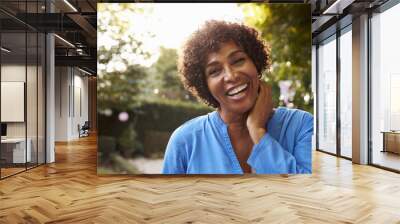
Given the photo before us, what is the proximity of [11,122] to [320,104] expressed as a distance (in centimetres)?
784

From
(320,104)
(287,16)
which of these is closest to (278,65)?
(287,16)

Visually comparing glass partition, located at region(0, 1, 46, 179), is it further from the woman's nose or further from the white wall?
the white wall

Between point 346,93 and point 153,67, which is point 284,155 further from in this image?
point 346,93

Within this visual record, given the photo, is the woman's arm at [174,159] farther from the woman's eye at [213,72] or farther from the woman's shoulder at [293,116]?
the woman's shoulder at [293,116]

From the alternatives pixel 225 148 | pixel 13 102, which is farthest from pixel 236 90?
pixel 13 102

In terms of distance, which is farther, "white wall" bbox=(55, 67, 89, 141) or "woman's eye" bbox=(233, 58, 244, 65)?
"white wall" bbox=(55, 67, 89, 141)

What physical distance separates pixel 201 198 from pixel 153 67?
214 cm

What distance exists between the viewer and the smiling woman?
5.96 meters

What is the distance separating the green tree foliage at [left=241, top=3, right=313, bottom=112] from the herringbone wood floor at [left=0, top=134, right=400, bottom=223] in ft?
4.53

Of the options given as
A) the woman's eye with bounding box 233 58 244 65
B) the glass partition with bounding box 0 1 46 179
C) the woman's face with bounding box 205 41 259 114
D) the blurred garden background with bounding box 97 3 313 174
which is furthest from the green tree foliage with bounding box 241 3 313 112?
the glass partition with bounding box 0 1 46 179

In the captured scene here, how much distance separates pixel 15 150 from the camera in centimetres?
692

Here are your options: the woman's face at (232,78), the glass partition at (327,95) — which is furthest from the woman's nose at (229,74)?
the glass partition at (327,95)

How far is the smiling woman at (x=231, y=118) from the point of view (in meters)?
5.96

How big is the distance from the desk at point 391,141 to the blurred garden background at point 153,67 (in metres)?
2.27
